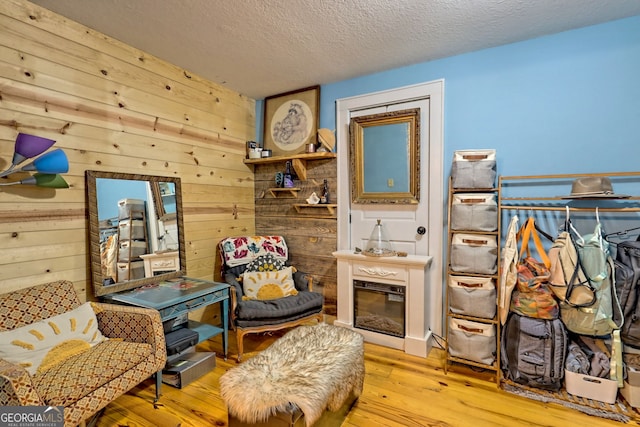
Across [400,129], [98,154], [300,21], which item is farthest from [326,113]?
[98,154]

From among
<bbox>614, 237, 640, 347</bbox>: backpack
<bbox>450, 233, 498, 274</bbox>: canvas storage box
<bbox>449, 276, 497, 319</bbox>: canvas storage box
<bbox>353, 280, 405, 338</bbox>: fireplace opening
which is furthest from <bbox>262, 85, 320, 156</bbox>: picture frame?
<bbox>614, 237, 640, 347</bbox>: backpack

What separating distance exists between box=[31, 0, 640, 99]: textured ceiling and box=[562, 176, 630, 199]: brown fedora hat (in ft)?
3.56

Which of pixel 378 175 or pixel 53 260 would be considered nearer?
pixel 53 260

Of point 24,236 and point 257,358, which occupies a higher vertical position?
point 24,236

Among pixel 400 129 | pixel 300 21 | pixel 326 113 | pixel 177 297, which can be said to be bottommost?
pixel 177 297

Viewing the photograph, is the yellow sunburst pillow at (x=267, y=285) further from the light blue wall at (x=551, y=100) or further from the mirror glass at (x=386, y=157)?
the light blue wall at (x=551, y=100)

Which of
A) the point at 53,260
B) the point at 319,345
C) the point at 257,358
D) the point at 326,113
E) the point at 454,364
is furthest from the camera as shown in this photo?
the point at 326,113

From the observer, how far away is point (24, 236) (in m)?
1.88

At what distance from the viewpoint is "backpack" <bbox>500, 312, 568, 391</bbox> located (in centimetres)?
198

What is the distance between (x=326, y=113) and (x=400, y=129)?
0.82 m

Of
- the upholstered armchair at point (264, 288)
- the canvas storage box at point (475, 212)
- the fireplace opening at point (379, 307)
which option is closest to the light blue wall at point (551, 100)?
the canvas storage box at point (475, 212)

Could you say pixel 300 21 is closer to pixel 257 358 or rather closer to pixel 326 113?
pixel 326 113

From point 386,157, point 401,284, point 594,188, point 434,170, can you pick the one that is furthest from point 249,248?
point 594,188

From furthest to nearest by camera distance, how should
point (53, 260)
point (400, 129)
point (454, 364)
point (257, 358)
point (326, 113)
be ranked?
point (326, 113) → point (400, 129) → point (454, 364) → point (53, 260) → point (257, 358)
